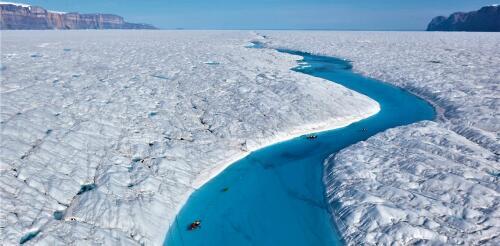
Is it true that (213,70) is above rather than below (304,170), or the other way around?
above

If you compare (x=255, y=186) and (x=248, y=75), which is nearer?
(x=255, y=186)

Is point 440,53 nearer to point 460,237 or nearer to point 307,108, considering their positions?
point 307,108

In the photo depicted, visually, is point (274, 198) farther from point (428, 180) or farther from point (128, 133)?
point (128, 133)

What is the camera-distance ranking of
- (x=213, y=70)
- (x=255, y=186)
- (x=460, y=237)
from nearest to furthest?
(x=460, y=237), (x=255, y=186), (x=213, y=70)

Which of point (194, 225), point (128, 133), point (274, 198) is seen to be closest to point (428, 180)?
point (274, 198)

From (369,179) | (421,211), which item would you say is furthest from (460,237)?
(369,179)

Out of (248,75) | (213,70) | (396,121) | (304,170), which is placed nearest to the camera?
(304,170)

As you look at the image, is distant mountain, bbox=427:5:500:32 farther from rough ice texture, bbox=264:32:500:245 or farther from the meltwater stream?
the meltwater stream
